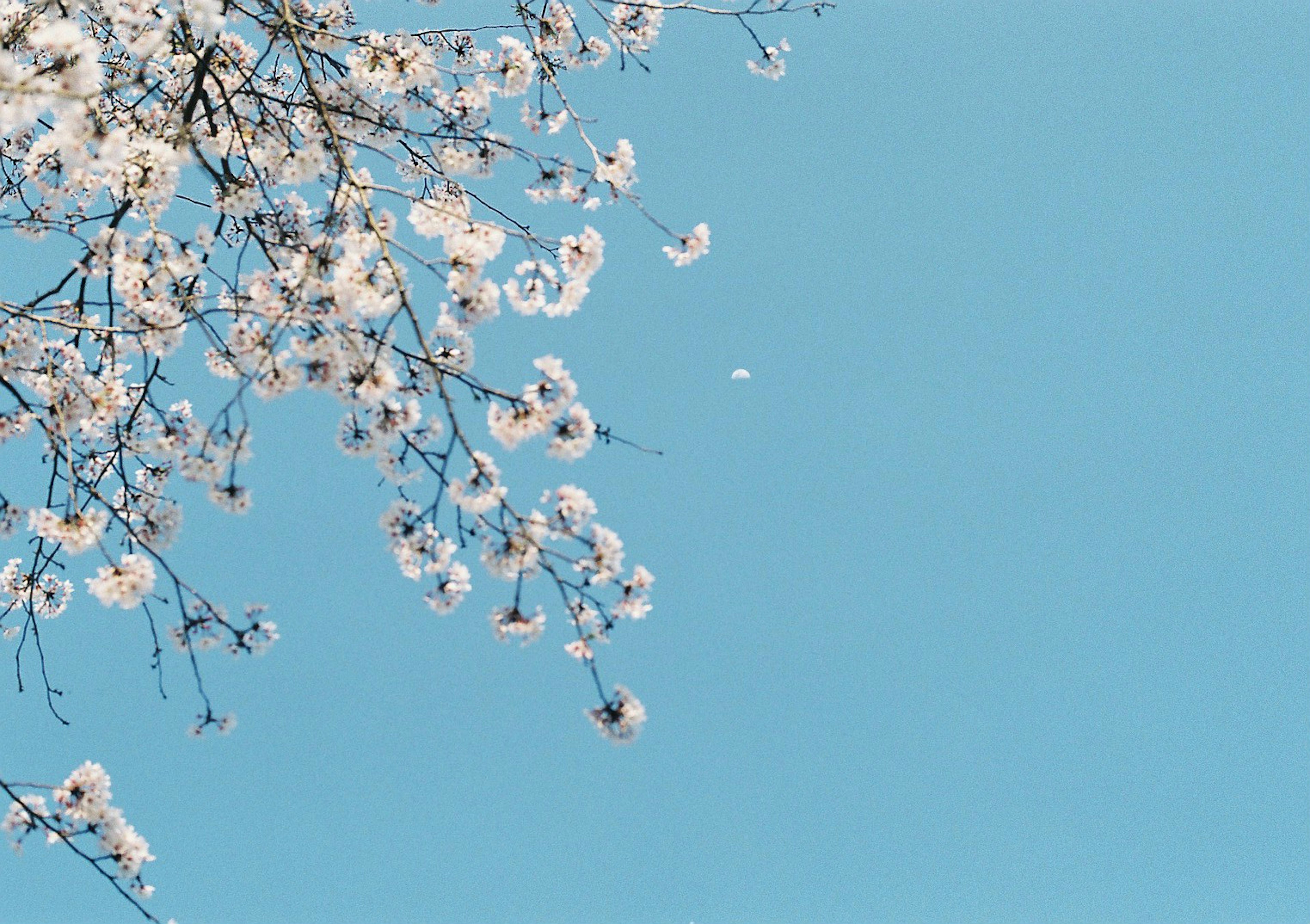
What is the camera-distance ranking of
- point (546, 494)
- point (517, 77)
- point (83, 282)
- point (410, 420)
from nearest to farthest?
point (546, 494), point (410, 420), point (83, 282), point (517, 77)

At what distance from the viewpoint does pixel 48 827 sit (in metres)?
3.56

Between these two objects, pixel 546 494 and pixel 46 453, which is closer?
pixel 546 494

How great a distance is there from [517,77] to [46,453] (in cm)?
345

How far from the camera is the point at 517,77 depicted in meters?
5.22

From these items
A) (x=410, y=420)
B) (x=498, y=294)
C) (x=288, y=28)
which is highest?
(x=288, y=28)

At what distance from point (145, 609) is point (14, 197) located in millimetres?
3413

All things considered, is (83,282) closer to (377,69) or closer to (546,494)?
(377,69)

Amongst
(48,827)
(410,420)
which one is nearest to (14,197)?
(410,420)

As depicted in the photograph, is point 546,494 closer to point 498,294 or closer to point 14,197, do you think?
point 498,294

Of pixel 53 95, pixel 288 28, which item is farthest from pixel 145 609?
pixel 288 28

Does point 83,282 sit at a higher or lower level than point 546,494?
higher

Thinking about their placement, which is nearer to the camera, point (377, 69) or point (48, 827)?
point (48, 827)

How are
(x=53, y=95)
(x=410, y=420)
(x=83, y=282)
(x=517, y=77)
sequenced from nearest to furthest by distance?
(x=53, y=95), (x=410, y=420), (x=83, y=282), (x=517, y=77)

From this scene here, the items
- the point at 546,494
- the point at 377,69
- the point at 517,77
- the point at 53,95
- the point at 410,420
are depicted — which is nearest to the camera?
the point at 53,95
